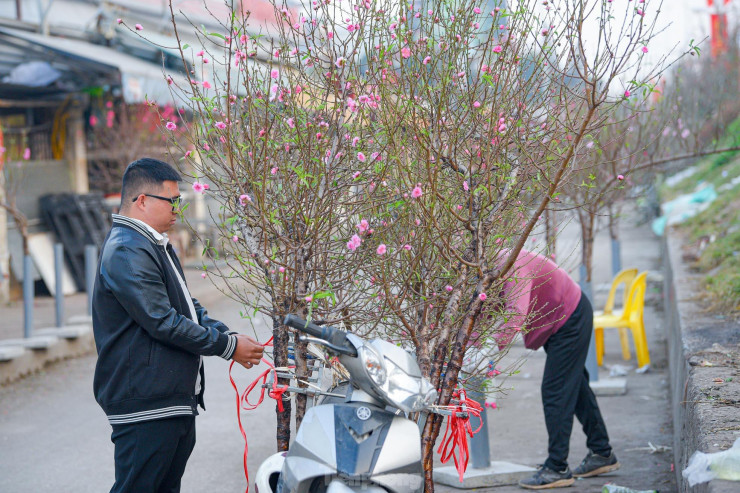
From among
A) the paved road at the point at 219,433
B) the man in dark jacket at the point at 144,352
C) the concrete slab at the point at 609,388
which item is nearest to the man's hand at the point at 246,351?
the man in dark jacket at the point at 144,352

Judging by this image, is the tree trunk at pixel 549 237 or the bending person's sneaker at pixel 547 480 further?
the bending person's sneaker at pixel 547 480

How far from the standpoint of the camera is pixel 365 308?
3.91m

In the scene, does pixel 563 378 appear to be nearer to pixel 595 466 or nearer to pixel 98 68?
pixel 595 466

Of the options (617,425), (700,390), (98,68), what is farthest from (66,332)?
(700,390)

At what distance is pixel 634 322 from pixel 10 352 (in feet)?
20.6

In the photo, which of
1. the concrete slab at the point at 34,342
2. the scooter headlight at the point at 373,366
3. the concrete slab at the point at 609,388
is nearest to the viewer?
the scooter headlight at the point at 373,366

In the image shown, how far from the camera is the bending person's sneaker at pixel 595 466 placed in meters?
5.56

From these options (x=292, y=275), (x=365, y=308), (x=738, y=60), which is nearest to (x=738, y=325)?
(x=365, y=308)

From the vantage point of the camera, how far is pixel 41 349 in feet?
31.3

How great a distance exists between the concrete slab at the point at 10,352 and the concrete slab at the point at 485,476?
5023 millimetres

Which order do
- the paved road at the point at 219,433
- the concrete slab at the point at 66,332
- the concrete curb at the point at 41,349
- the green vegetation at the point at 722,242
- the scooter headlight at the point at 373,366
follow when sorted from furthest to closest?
the concrete slab at the point at 66,332 < the concrete curb at the point at 41,349 < the green vegetation at the point at 722,242 < the paved road at the point at 219,433 < the scooter headlight at the point at 373,366

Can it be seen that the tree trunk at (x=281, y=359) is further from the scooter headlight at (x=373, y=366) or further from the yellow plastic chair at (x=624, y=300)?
the yellow plastic chair at (x=624, y=300)

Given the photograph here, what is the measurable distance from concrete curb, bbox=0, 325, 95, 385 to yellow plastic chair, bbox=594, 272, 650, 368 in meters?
5.89

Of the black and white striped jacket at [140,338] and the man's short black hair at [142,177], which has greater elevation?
the man's short black hair at [142,177]
